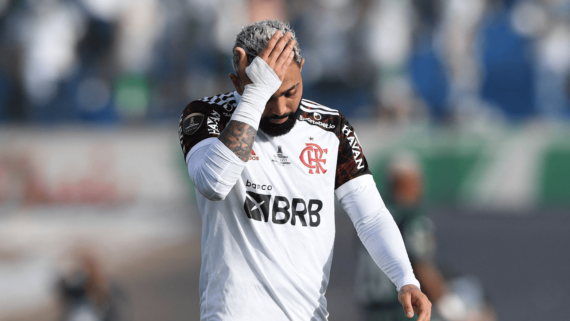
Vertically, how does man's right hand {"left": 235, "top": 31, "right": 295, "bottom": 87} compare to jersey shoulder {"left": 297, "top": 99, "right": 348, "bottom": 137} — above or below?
above

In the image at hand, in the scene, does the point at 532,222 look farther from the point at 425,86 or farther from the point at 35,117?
the point at 35,117

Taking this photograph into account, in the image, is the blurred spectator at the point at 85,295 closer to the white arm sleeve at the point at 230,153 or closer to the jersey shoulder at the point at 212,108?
the jersey shoulder at the point at 212,108

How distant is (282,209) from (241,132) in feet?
1.41

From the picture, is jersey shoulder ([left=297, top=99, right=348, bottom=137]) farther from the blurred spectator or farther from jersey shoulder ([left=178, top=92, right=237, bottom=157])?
the blurred spectator

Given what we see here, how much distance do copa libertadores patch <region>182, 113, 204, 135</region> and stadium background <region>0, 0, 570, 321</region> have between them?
5800mm

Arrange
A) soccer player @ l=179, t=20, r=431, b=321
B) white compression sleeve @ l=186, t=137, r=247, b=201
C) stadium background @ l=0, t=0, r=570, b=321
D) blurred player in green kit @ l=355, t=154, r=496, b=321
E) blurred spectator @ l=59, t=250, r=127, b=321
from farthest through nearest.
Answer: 1. stadium background @ l=0, t=0, r=570, b=321
2. blurred spectator @ l=59, t=250, r=127, b=321
3. blurred player in green kit @ l=355, t=154, r=496, b=321
4. soccer player @ l=179, t=20, r=431, b=321
5. white compression sleeve @ l=186, t=137, r=247, b=201

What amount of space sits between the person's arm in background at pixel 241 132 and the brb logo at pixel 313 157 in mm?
369

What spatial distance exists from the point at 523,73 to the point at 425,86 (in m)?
1.39

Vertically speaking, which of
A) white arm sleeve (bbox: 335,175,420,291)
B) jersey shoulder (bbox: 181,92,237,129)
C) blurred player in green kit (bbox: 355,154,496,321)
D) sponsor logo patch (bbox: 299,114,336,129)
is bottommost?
blurred player in green kit (bbox: 355,154,496,321)

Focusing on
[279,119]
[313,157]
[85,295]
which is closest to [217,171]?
[279,119]

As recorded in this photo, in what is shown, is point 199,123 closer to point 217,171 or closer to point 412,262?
point 217,171

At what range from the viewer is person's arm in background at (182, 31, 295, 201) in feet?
8.77

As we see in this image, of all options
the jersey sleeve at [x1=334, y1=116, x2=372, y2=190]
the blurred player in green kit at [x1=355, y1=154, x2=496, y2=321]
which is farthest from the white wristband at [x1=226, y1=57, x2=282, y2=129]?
the blurred player in green kit at [x1=355, y1=154, x2=496, y2=321]

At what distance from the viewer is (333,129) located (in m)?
3.15
